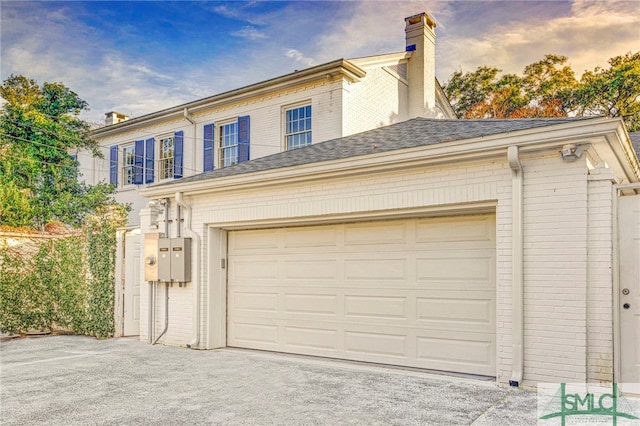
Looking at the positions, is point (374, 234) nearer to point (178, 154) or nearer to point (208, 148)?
point (208, 148)

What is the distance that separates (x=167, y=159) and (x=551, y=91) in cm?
1709

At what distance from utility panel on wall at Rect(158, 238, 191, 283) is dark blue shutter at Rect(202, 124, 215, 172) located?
250 inches

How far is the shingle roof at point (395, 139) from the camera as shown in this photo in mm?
6401

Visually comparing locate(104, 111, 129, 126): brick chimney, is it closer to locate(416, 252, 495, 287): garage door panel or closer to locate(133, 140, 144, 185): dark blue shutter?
locate(133, 140, 144, 185): dark blue shutter

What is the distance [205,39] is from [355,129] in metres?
4.19

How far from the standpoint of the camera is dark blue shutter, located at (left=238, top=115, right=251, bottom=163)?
14.1m

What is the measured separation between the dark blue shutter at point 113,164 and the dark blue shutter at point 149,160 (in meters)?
1.69

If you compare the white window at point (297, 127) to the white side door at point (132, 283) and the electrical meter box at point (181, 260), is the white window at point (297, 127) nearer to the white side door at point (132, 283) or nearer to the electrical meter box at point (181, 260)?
the white side door at point (132, 283)

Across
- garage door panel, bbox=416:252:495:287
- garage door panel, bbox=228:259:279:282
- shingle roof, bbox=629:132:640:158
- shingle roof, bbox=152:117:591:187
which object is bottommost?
garage door panel, bbox=228:259:279:282

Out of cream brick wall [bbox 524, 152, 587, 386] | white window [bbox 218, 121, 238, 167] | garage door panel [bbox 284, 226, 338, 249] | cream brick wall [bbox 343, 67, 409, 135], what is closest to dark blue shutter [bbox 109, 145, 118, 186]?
white window [bbox 218, 121, 238, 167]

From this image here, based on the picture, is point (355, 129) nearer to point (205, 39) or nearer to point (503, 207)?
point (205, 39)

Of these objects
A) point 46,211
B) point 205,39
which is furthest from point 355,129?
point 46,211

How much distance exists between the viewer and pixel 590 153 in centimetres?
570

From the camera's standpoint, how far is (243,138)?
14.2m
